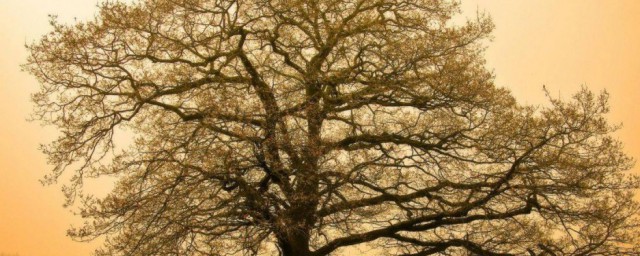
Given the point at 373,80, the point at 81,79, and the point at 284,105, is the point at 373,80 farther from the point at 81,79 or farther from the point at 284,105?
the point at 81,79

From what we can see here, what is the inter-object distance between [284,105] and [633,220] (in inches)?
204

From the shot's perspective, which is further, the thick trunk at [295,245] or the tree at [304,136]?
the thick trunk at [295,245]

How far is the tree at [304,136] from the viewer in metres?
9.59

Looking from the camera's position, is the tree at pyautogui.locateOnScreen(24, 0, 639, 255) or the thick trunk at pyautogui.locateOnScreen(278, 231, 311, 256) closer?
the tree at pyautogui.locateOnScreen(24, 0, 639, 255)

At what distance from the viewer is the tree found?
31.5 ft

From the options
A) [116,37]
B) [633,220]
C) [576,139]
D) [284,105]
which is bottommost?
[633,220]

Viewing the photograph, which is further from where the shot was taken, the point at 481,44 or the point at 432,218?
the point at 481,44

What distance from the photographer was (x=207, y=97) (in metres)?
10.1

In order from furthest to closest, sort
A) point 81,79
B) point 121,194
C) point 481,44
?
1. point 481,44
2. point 81,79
3. point 121,194

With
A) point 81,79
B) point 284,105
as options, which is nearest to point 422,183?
point 284,105

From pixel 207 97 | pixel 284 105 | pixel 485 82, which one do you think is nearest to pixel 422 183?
pixel 485 82

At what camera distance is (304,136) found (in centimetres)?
984

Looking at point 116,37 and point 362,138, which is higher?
point 116,37

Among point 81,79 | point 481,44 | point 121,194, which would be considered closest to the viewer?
point 121,194
